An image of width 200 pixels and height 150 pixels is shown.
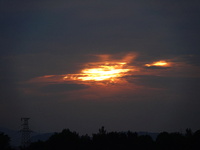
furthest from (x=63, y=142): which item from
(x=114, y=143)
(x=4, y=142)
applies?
(x=4, y=142)

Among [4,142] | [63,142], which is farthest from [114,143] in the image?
[4,142]

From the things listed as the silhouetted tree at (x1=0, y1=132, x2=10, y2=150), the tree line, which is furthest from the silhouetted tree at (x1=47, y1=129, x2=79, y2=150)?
the silhouetted tree at (x1=0, y1=132, x2=10, y2=150)

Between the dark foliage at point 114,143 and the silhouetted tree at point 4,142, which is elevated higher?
the silhouetted tree at point 4,142

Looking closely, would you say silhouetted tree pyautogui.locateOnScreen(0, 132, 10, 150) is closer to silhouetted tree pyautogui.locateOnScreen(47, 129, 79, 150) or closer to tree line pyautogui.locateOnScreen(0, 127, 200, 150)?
tree line pyautogui.locateOnScreen(0, 127, 200, 150)

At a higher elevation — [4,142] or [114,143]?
[4,142]

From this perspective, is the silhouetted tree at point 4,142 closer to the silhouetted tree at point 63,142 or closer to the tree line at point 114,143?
the tree line at point 114,143

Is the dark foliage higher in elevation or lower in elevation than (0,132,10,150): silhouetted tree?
lower

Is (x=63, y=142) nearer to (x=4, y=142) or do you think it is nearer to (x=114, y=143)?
(x=114, y=143)

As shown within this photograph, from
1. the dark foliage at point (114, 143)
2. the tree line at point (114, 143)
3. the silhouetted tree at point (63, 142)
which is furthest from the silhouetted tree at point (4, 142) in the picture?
the silhouetted tree at point (63, 142)

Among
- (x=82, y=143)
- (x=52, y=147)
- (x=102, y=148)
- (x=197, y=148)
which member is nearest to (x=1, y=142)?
(x=52, y=147)

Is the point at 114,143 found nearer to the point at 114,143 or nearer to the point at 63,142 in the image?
the point at 114,143

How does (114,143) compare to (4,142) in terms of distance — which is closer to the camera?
(114,143)

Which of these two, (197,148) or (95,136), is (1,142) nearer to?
(95,136)

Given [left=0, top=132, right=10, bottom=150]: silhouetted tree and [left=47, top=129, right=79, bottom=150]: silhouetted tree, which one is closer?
[left=47, top=129, right=79, bottom=150]: silhouetted tree
